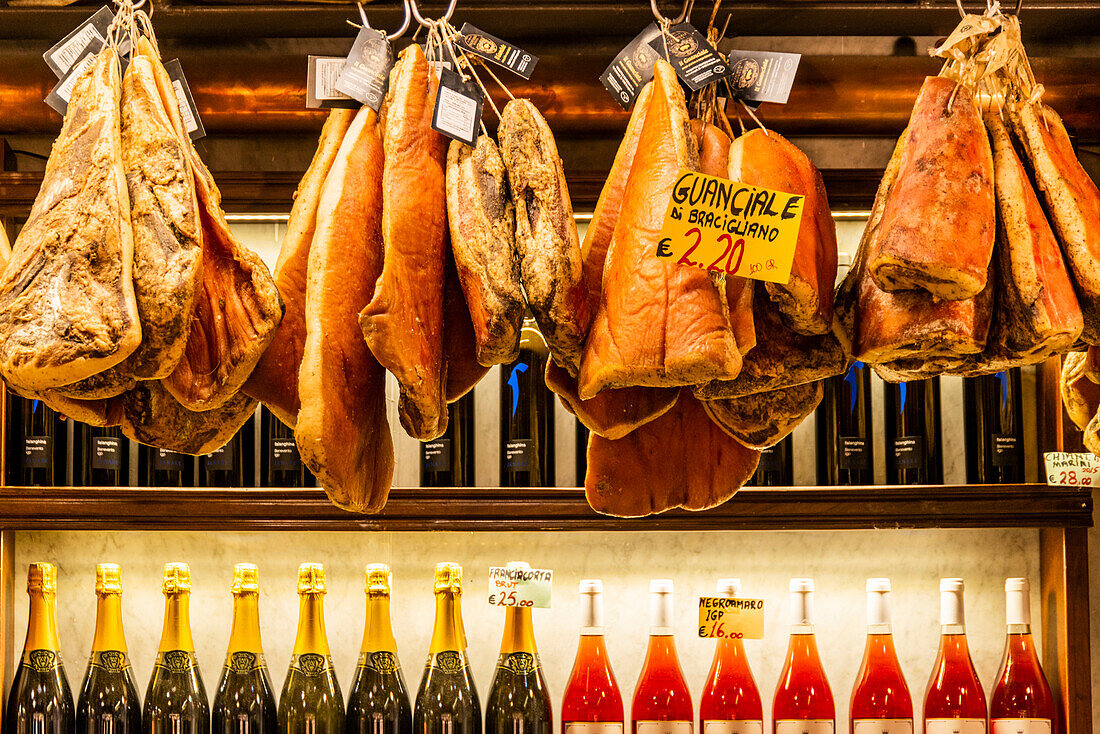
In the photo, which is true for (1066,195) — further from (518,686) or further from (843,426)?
(518,686)

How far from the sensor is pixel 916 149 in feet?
3.85

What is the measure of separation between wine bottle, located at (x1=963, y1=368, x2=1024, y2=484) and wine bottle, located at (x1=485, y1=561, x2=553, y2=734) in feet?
2.99

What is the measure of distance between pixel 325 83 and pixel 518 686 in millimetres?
1375

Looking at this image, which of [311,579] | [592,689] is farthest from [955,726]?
[311,579]

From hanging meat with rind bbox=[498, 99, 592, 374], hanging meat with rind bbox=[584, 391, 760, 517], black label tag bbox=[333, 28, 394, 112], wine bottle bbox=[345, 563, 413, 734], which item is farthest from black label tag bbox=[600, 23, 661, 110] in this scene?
wine bottle bbox=[345, 563, 413, 734]

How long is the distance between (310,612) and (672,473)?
3.42 feet

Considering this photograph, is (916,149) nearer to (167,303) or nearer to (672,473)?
(672,473)

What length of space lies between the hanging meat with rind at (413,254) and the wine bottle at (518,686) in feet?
3.65

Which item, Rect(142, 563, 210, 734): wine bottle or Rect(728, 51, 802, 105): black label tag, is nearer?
Rect(728, 51, 802, 105): black label tag

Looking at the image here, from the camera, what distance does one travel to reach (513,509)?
2051 mm

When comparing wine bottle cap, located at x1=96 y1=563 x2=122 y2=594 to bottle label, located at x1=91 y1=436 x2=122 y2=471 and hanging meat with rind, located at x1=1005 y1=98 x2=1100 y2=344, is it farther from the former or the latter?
hanging meat with rind, located at x1=1005 y1=98 x2=1100 y2=344

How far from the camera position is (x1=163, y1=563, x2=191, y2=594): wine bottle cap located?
6.84 ft

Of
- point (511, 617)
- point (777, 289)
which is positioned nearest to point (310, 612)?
point (511, 617)

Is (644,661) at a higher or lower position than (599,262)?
lower
